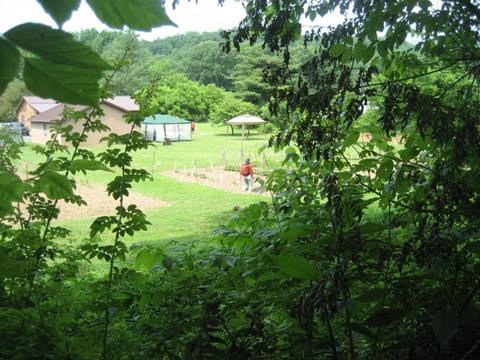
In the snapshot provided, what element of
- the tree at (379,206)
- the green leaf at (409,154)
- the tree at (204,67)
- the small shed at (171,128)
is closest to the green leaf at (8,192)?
the tree at (379,206)

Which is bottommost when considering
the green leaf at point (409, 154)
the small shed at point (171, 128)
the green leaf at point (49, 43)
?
the small shed at point (171, 128)

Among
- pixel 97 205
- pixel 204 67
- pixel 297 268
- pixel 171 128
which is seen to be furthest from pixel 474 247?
pixel 204 67

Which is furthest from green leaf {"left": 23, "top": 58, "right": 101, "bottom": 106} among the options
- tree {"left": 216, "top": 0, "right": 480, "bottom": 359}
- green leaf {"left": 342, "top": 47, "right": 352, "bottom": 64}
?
green leaf {"left": 342, "top": 47, "right": 352, "bottom": 64}

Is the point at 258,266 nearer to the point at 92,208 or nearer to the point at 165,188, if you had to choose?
the point at 92,208

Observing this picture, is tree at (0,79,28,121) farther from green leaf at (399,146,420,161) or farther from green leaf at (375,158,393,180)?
green leaf at (399,146,420,161)

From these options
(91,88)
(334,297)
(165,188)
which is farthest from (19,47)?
(165,188)

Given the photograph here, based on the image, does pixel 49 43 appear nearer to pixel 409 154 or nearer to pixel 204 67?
pixel 409 154

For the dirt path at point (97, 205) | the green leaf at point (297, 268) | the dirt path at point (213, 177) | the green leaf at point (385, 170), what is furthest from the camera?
the dirt path at point (213, 177)

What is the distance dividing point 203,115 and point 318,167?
51.4 m

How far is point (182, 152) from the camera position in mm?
29859

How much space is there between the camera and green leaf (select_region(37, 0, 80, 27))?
41 cm

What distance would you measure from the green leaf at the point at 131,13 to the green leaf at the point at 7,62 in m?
0.09

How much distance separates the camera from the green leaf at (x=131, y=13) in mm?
432

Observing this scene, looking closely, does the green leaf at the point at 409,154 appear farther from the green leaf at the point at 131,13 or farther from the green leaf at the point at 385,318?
the green leaf at the point at 131,13
